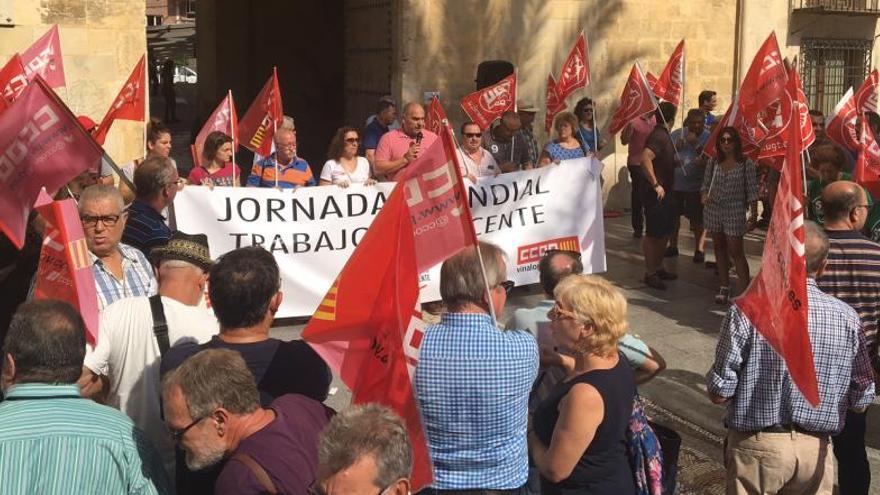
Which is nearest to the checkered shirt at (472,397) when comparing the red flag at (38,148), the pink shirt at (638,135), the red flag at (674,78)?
the red flag at (38,148)

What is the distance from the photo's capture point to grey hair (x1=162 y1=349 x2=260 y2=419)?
296 centimetres

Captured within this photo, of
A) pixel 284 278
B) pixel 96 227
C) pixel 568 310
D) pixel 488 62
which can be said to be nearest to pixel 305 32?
pixel 488 62

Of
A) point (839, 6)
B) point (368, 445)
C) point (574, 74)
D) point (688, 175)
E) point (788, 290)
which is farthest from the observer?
point (839, 6)

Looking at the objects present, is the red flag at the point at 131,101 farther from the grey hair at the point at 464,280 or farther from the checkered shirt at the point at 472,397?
the checkered shirt at the point at 472,397

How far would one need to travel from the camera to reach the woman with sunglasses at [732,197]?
8844mm

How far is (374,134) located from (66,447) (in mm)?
7890

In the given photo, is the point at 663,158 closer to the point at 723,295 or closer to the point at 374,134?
the point at 723,295

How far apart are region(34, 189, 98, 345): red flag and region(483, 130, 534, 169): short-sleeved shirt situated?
649cm

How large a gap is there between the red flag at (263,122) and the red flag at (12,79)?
175 centimetres

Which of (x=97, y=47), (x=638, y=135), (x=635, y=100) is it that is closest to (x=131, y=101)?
(x=97, y=47)

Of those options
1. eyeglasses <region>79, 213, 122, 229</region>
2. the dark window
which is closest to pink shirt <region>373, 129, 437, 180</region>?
eyeglasses <region>79, 213, 122, 229</region>

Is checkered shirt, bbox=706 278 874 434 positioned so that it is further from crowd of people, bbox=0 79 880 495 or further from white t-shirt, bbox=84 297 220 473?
white t-shirt, bbox=84 297 220 473

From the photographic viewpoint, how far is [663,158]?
10016 millimetres

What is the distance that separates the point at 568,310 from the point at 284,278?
4486 mm
